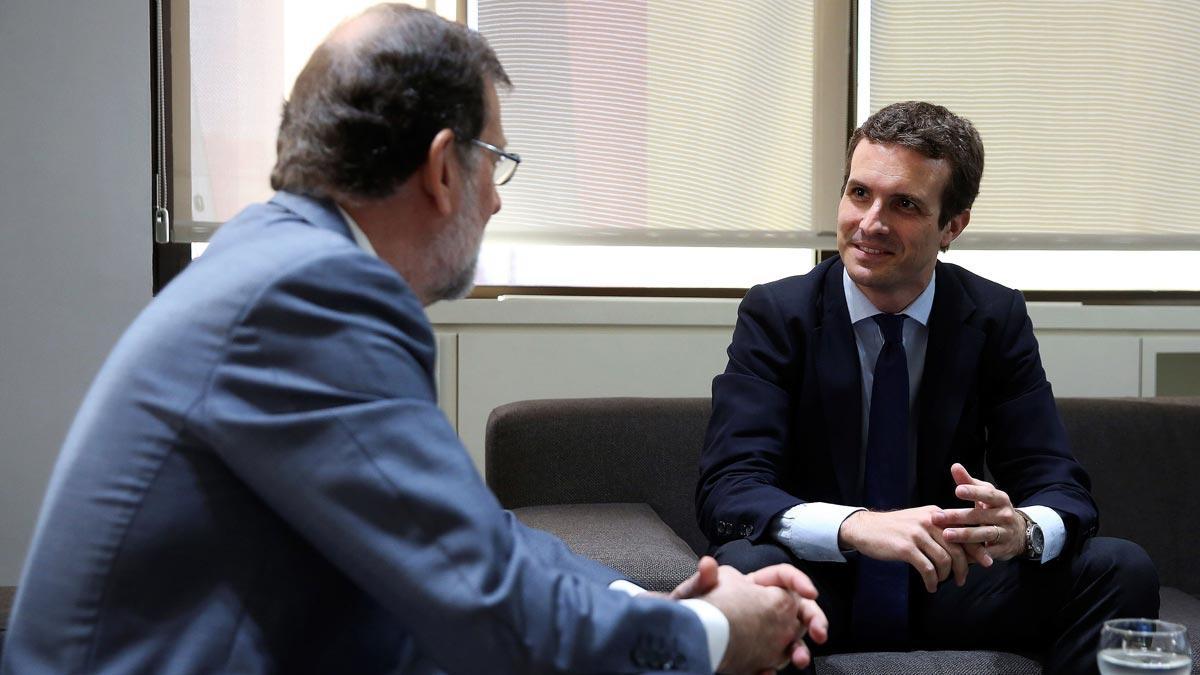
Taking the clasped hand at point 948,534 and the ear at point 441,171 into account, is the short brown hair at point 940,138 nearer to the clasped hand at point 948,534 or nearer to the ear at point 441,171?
the clasped hand at point 948,534

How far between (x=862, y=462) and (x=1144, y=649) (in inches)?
39.4

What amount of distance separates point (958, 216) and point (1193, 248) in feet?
5.49

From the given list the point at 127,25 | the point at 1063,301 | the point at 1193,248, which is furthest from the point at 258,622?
the point at 1193,248

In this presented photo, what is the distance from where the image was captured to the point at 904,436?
2.30m

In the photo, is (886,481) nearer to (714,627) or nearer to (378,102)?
(714,627)

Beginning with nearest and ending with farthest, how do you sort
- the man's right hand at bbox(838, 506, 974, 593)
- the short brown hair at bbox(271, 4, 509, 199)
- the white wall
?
the short brown hair at bbox(271, 4, 509, 199), the man's right hand at bbox(838, 506, 974, 593), the white wall

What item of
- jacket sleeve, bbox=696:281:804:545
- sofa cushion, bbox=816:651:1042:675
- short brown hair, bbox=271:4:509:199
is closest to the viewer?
short brown hair, bbox=271:4:509:199

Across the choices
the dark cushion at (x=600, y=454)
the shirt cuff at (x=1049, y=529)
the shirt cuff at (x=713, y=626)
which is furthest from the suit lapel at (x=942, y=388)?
the shirt cuff at (x=713, y=626)

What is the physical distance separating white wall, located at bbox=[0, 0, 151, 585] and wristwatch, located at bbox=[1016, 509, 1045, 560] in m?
2.33

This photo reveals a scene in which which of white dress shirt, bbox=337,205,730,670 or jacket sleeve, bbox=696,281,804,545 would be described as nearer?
white dress shirt, bbox=337,205,730,670

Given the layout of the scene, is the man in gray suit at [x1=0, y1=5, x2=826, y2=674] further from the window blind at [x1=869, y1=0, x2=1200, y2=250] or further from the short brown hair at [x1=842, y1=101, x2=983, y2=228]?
the window blind at [x1=869, y1=0, x2=1200, y2=250]

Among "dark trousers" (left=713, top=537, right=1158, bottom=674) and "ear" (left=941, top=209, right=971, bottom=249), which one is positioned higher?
"ear" (left=941, top=209, right=971, bottom=249)

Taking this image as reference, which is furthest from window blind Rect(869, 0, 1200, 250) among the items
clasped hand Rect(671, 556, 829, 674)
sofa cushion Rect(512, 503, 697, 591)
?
clasped hand Rect(671, 556, 829, 674)

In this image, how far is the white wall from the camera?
3.20 metres
